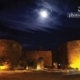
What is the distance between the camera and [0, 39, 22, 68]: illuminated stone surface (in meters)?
49.9

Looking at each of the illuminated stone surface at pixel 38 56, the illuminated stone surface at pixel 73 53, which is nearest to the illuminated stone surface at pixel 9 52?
the illuminated stone surface at pixel 38 56

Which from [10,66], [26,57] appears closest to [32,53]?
[26,57]

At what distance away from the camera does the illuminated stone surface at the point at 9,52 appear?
49925 millimetres

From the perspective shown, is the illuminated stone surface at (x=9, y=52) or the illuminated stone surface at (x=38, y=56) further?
the illuminated stone surface at (x=38, y=56)

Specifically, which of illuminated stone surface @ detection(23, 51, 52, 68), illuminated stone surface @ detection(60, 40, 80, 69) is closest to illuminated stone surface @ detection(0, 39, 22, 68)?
illuminated stone surface @ detection(23, 51, 52, 68)

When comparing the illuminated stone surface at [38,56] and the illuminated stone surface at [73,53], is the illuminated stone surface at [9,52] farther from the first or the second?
the illuminated stone surface at [73,53]

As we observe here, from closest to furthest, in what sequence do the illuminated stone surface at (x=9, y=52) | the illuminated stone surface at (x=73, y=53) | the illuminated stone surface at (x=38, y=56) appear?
the illuminated stone surface at (x=73, y=53) < the illuminated stone surface at (x=9, y=52) < the illuminated stone surface at (x=38, y=56)

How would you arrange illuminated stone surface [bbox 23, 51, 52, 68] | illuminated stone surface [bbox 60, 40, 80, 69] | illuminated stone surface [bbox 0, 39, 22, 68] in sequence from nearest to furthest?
illuminated stone surface [bbox 60, 40, 80, 69] → illuminated stone surface [bbox 0, 39, 22, 68] → illuminated stone surface [bbox 23, 51, 52, 68]

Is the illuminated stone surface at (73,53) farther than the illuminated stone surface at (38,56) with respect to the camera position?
No

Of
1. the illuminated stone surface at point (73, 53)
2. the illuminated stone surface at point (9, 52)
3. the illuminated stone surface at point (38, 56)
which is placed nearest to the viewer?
the illuminated stone surface at point (73, 53)

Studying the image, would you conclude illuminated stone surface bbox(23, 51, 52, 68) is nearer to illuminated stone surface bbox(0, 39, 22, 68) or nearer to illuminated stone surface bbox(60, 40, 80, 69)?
illuminated stone surface bbox(0, 39, 22, 68)

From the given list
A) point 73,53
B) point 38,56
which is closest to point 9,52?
point 38,56

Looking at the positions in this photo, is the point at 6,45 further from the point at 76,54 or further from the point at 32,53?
the point at 76,54

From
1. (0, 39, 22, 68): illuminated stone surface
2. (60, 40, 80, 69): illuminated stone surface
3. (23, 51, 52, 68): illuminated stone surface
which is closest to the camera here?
(60, 40, 80, 69): illuminated stone surface
